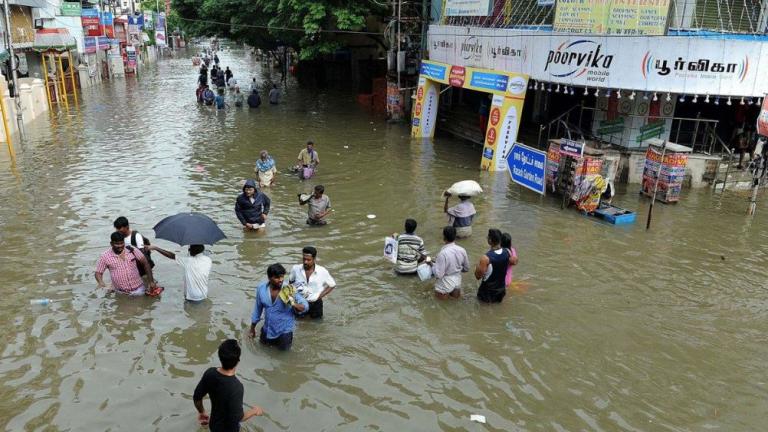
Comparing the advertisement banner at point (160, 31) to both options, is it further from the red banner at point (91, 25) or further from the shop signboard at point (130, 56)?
the red banner at point (91, 25)

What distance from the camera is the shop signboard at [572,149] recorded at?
13.5 meters

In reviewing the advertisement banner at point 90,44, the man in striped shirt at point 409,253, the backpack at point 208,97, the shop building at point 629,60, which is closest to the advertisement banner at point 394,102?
the shop building at point 629,60

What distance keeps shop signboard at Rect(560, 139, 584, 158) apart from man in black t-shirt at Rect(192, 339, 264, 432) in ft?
34.6

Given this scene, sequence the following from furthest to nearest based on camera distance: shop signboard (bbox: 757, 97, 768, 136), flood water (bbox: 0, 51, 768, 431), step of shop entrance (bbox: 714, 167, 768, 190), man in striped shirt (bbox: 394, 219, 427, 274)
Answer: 1. step of shop entrance (bbox: 714, 167, 768, 190)
2. shop signboard (bbox: 757, 97, 768, 136)
3. man in striped shirt (bbox: 394, 219, 427, 274)
4. flood water (bbox: 0, 51, 768, 431)

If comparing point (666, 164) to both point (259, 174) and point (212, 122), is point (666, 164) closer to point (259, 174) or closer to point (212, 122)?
point (259, 174)

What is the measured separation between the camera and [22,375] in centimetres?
691

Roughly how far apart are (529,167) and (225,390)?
34.3 ft

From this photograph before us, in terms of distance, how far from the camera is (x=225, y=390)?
516 cm

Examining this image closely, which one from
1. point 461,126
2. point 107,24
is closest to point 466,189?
point 461,126

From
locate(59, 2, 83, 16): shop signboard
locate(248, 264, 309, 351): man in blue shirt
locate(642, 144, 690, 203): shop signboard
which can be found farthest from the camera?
locate(59, 2, 83, 16): shop signboard

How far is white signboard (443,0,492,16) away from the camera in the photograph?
1940 cm

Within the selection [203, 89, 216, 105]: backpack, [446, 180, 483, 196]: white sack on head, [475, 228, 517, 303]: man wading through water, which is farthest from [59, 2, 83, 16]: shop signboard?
[475, 228, 517, 303]: man wading through water

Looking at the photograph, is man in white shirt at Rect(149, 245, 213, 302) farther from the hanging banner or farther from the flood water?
the hanging banner

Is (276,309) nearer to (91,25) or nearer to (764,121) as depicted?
(764,121)
